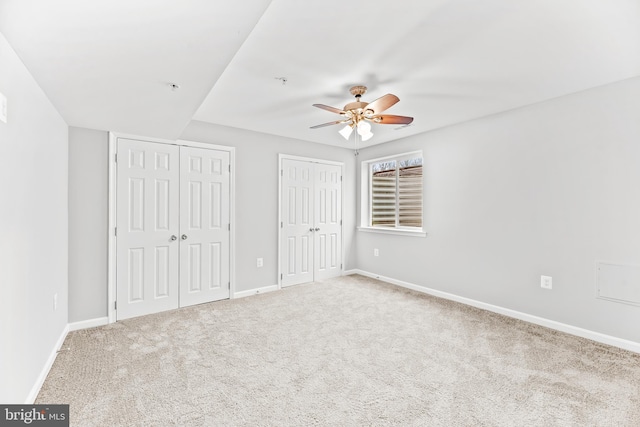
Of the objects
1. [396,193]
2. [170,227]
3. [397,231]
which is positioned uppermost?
[396,193]

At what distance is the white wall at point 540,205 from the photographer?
2.67m

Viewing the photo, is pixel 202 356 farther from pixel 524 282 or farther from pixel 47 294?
pixel 524 282

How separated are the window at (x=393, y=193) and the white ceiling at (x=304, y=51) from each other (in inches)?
63.9

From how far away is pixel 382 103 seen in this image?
2605mm

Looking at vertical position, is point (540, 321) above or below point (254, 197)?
below

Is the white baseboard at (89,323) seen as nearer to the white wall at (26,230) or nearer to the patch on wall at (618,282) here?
the white wall at (26,230)

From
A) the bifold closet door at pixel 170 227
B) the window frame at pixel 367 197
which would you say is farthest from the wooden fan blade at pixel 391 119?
the bifold closet door at pixel 170 227

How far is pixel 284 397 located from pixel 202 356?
0.92 m

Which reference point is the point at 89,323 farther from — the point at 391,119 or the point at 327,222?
the point at 391,119

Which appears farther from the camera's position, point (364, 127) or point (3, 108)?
point (364, 127)

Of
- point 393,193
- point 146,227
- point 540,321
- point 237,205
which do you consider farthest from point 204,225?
point 540,321

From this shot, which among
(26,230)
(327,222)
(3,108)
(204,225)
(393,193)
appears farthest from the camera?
(327,222)

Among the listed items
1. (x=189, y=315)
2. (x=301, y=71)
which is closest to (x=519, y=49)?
(x=301, y=71)

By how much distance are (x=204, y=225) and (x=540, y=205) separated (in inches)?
153
